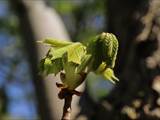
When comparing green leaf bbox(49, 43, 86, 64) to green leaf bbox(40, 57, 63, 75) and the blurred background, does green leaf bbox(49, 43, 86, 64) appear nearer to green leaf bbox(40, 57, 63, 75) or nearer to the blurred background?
green leaf bbox(40, 57, 63, 75)

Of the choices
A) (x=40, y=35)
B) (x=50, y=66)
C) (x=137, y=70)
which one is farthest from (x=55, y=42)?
(x=40, y=35)

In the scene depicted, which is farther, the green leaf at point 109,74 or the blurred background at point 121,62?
the blurred background at point 121,62

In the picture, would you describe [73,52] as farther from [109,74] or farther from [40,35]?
[40,35]

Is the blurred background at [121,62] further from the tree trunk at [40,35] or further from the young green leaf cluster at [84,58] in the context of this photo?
the young green leaf cluster at [84,58]

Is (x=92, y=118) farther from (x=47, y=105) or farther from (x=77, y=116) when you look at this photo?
(x=47, y=105)

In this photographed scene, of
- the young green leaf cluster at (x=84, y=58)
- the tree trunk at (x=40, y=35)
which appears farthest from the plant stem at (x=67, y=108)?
the tree trunk at (x=40, y=35)

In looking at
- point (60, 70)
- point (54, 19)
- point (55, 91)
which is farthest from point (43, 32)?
point (60, 70)
